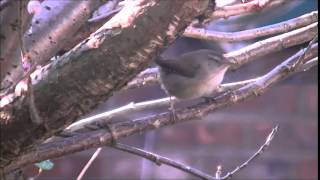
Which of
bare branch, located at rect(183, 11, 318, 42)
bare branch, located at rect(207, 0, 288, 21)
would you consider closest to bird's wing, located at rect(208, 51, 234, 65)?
bare branch, located at rect(183, 11, 318, 42)

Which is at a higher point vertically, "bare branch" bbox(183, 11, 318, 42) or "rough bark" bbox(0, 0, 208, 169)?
"bare branch" bbox(183, 11, 318, 42)

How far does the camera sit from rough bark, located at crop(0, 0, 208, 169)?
2.00 ft

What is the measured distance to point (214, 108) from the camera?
93 cm

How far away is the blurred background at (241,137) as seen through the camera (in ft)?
7.04

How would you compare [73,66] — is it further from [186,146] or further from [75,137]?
[186,146]

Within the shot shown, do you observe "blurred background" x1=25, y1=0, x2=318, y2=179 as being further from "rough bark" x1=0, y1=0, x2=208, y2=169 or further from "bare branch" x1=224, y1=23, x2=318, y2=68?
"rough bark" x1=0, y1=0, x2=208, y2=169

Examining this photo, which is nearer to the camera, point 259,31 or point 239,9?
point 239,9

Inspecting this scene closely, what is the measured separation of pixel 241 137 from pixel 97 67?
61.8 inches

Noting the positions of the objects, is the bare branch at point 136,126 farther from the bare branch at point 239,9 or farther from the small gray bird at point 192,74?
the small gray bird at point 192,74

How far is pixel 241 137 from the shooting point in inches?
84.4

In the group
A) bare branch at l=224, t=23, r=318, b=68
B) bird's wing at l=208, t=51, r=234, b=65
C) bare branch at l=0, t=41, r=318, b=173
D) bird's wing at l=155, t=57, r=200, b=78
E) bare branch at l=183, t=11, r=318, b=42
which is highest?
bird's wing at l=208, t=51, r=234, b=65

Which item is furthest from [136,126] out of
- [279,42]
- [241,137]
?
[241,137]

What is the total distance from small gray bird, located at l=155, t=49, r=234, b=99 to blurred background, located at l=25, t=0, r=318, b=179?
490 millimetres

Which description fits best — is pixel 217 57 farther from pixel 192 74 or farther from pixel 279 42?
pixel 279 42
